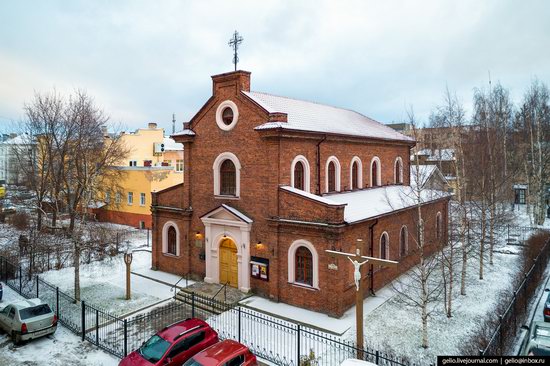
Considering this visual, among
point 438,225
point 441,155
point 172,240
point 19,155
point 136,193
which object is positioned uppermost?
point 19,155

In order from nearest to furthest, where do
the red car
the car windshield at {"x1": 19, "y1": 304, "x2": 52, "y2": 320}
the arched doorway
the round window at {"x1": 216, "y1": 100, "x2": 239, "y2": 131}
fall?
the red car → the car windshield at {"x1": 19, "y1": 304, "x2": 52, "y2": 320} → the round window at {"x1": 216, "y1": 100, "x2": 239, "y2": 131} → the arched doorway

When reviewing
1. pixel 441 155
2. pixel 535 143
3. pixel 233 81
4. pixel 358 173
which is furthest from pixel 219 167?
pixel 535 143

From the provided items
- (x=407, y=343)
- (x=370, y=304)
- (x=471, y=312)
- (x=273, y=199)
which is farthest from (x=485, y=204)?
(x=273, y=199)

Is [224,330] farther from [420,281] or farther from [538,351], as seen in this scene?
[538,351]

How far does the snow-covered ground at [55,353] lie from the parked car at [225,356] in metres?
3.71

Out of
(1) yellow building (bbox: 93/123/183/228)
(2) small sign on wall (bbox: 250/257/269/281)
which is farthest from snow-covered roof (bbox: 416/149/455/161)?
(1) yellow building (bbox: 93/123/183/228)

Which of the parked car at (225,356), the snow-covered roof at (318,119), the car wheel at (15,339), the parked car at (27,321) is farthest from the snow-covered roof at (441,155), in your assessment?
the car wheel at (15,339)

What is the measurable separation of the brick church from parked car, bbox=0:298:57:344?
282 inches

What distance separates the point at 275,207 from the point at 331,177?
16.5 feet

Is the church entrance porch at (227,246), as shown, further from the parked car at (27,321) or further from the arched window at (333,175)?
the parked car at (27,321)

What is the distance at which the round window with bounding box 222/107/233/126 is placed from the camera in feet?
58.9

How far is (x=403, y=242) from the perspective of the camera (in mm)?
20531

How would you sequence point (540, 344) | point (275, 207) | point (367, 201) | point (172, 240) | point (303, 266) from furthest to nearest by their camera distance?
point (172, 240) → point (367, 201) → point (275, 207) → point (303, 266) → point (540, 344)

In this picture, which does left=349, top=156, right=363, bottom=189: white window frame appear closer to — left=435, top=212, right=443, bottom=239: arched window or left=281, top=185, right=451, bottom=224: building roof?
left=281, top=185, right=451, bottom=224: building roof
